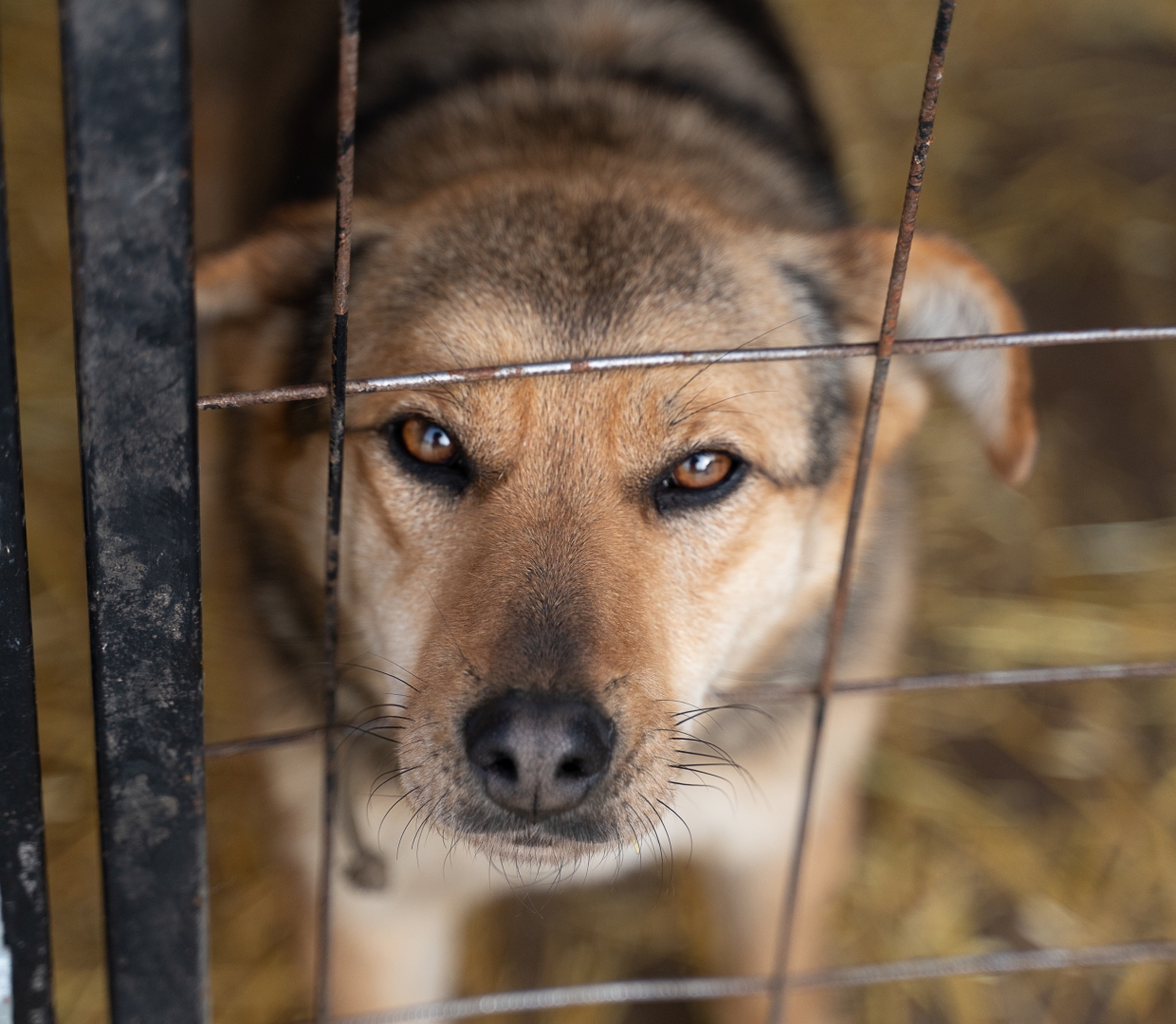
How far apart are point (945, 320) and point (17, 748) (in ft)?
5.36

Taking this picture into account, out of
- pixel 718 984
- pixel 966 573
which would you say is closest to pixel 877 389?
pixel 718 984

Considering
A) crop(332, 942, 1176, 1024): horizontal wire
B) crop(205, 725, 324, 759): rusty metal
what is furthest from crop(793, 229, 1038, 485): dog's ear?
crop(205, 725, 324, 759): rusty metal

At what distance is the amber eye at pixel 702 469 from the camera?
6.09 feet

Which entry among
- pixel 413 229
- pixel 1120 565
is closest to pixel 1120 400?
pixel 1120 565

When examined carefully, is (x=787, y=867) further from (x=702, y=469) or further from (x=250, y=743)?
(x=250, y=743)

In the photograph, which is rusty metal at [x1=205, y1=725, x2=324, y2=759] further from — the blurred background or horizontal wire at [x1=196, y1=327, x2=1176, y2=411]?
the blurred background

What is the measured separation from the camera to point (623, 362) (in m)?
1.51

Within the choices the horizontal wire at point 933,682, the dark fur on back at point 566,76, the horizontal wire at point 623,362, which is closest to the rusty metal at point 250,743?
the horizontal wire at point 933,682

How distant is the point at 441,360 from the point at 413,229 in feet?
1.12

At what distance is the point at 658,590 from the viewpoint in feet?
5.80

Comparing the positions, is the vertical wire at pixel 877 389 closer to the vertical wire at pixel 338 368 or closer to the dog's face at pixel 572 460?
the dog's face at pixel 572 460

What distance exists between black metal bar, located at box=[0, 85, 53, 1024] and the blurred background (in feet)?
2.90

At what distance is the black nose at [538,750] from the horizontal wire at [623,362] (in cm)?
40

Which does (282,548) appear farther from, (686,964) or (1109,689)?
(1109,689)
